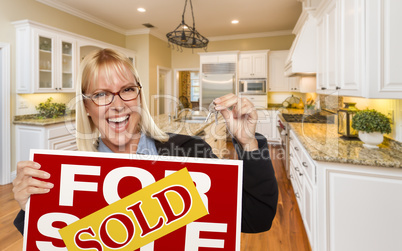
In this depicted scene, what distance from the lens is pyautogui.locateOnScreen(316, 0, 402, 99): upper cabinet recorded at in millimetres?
1452

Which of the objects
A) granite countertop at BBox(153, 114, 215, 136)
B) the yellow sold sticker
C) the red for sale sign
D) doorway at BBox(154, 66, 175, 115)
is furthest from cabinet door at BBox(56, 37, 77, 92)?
the yellow sold sticker

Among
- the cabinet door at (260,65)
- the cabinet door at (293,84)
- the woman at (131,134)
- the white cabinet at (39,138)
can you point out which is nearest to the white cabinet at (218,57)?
the cabinet door at (260,65)

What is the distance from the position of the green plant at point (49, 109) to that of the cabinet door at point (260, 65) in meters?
4.53

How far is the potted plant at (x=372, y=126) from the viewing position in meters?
1.67

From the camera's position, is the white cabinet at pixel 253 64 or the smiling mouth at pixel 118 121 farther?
the white cabinet at pixel 253 64

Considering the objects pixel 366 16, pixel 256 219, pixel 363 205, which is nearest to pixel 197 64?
pixel 366 16

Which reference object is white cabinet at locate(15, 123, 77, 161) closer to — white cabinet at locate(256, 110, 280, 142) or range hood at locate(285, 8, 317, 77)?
range hood at locate(285, 8, 317, 77)

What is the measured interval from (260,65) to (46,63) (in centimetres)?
468

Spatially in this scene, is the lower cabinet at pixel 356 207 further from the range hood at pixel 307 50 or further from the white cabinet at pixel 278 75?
the white cabinet at pixel 278 75

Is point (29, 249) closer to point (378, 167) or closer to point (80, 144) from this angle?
point (80, 144)

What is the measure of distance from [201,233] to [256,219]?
25cm

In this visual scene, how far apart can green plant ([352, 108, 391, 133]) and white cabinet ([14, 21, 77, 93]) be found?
414 cm

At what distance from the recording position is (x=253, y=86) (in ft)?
19.6

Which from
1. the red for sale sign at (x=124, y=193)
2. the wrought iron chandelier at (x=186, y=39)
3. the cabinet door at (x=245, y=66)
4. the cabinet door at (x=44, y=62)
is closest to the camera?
the red for sale sign at (x=124, y=193)
